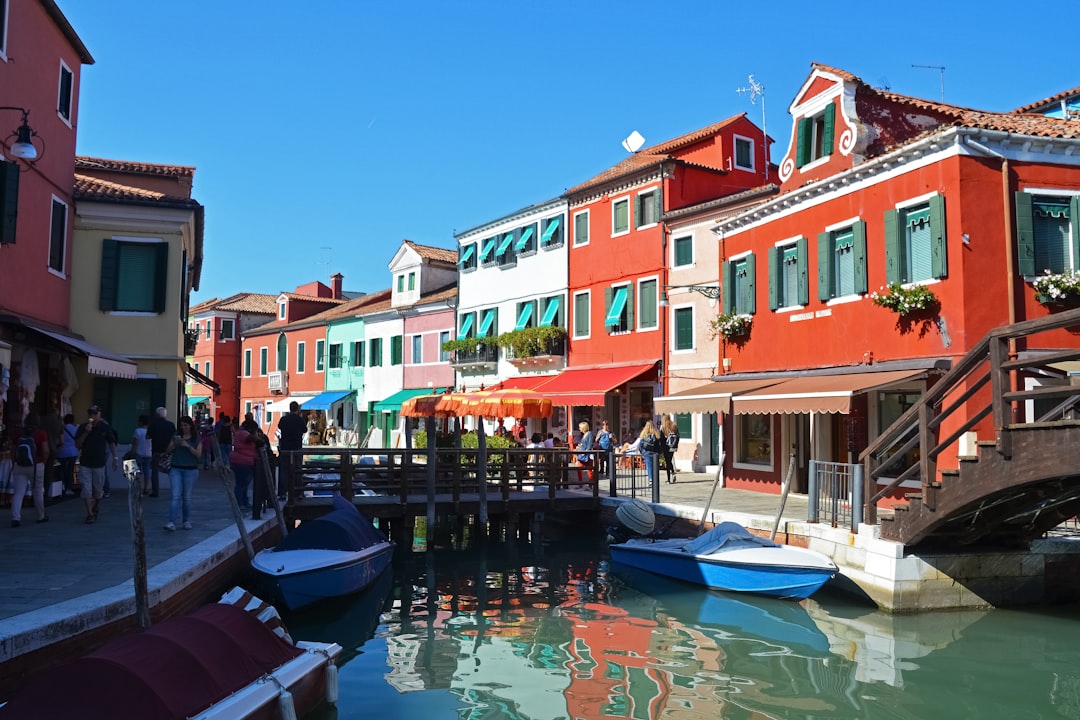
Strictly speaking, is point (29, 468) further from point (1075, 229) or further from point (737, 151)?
point (737, 151)

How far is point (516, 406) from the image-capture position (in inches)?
730

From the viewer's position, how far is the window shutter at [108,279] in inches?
706

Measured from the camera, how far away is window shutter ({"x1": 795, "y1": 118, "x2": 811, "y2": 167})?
18.4m

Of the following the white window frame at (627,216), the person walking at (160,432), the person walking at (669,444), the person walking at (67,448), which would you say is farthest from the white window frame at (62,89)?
the white window frame at (627,216)

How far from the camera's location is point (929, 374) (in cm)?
1479

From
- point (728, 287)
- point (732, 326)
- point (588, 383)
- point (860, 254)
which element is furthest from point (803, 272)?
point (588, 383)

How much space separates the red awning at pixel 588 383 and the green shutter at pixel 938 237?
35.8ft

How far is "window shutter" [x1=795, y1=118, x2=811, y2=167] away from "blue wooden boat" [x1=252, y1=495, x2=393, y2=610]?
11534mm

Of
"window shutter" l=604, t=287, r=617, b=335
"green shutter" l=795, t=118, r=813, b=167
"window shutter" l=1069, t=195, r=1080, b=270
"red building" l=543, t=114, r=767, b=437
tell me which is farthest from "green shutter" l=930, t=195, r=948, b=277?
"window shutter" l=604, t=287, r=617, b=335

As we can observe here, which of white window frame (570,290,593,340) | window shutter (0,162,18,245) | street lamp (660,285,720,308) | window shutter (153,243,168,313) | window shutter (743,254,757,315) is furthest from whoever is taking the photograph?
white window frame (570,290,593,340)

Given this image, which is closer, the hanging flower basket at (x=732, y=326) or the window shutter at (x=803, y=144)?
the window shutter at (x=803, y=144)

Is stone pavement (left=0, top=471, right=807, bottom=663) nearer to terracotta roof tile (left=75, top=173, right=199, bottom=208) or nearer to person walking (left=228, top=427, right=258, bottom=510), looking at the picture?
person walking (left=228, top=427, right=258, bottom=510)

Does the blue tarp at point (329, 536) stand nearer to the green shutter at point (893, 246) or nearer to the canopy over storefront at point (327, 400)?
the green shutter at point (893, 246)

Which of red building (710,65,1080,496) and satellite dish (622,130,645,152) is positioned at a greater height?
satellite dish (622,130,645,152)
